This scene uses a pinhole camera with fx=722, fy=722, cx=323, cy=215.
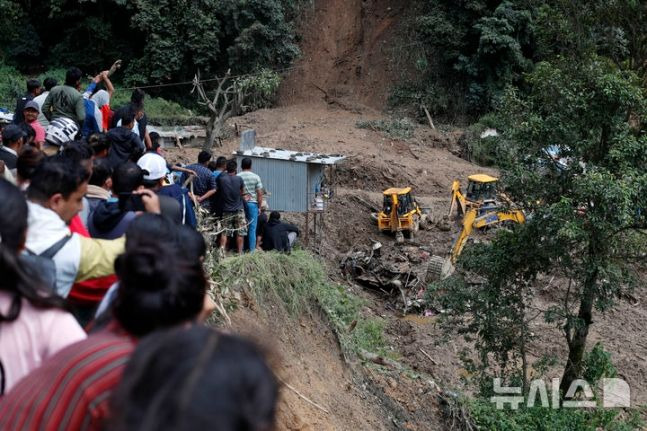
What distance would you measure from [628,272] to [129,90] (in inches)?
957

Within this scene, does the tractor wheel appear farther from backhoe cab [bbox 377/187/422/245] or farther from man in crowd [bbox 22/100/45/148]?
man in crowd [bbox 22/100/45/148]

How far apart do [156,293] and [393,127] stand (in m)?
28.5

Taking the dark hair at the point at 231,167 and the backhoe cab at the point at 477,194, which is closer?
the dark hair at the point at 231,167

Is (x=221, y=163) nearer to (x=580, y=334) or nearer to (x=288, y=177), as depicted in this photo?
(x=580, y=334)

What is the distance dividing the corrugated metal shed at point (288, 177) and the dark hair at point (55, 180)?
49.5ft

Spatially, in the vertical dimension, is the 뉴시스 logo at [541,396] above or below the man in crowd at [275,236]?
below

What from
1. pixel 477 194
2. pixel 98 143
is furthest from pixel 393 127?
pixel 98 143

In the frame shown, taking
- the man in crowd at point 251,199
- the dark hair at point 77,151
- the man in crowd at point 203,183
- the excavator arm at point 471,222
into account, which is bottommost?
the excavator arm at point 471,222

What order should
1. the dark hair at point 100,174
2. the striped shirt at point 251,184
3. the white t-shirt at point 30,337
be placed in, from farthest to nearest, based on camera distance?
the striped shirt at point 251,184
the dark hair at point 100,174
the white t-shirt at point 30,337

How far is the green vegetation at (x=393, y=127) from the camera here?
29.6 metres

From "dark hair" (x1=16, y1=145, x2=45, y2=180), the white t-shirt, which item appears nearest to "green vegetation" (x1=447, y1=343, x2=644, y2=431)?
"dark hair" (x1=16, y1=145, x2=45, y2=180)

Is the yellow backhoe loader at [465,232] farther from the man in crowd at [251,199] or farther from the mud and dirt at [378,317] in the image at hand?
the man in crowd at [251,199]

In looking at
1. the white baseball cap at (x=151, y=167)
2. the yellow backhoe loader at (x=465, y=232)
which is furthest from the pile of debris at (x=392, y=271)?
the white baseball cap at (x=151, y=167)

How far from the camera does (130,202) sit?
15.6 ft
